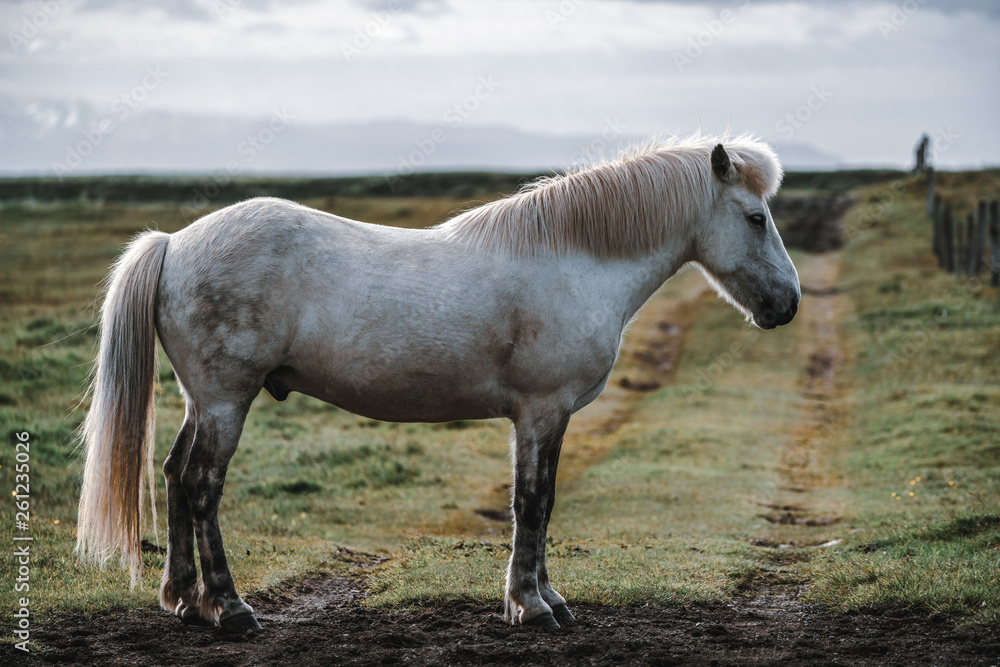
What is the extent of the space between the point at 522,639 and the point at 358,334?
2.22 m

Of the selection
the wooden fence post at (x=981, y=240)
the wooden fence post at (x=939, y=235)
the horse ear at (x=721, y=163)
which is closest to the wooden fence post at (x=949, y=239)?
the wooden fence post at (x=939, y=235)

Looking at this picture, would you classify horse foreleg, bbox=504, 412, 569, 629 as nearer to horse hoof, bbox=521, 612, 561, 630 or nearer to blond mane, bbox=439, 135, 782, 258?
horse hoof, bbox=521, 612, 561, 630

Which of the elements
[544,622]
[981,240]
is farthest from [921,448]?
[981,240]

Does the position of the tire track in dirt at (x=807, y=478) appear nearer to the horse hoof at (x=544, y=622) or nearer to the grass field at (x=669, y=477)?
the grass field at (x=669, y=477)

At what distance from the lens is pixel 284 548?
7836 millimetres

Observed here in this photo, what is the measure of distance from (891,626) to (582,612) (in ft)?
Result: 6.84

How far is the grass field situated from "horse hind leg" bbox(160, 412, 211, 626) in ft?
1.76

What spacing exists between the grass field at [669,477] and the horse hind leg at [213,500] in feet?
3.13

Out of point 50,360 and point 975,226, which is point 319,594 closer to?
point 50,360

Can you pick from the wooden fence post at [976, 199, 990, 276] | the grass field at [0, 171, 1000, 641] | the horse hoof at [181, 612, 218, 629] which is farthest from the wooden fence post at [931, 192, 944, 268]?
the horse hoof at [181, 612, 218, 629]

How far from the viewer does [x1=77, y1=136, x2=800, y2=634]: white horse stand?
546 centimetres

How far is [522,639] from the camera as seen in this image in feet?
17.7

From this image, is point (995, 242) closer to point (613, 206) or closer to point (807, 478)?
point (807, 478)

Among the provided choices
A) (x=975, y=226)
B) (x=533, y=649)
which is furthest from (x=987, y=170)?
(x=533, y=649)
